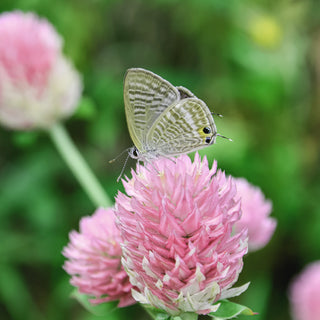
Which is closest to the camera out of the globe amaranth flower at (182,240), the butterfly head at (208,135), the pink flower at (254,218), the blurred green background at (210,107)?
the globe amaranth flower at (182,240)

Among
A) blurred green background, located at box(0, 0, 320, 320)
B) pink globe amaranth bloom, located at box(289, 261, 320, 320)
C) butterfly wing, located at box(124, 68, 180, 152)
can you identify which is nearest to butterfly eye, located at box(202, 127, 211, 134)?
butterfly wing, located at box(124, 68, 180, 152)

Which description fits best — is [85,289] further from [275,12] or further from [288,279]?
[275,12]

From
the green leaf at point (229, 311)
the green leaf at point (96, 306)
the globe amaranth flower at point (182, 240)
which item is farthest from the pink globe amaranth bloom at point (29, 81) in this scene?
the green leaf at point (229, 311)

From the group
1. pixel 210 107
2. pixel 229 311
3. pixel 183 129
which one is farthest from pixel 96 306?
pixel 210 107

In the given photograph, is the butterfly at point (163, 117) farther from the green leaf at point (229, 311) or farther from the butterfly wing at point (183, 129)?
the green leaf at point (229, 311)

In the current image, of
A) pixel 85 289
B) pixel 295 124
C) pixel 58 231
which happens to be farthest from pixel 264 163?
pixel 85 289

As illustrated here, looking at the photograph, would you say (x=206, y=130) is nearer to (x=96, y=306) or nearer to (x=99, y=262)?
(x=99, y=262)
